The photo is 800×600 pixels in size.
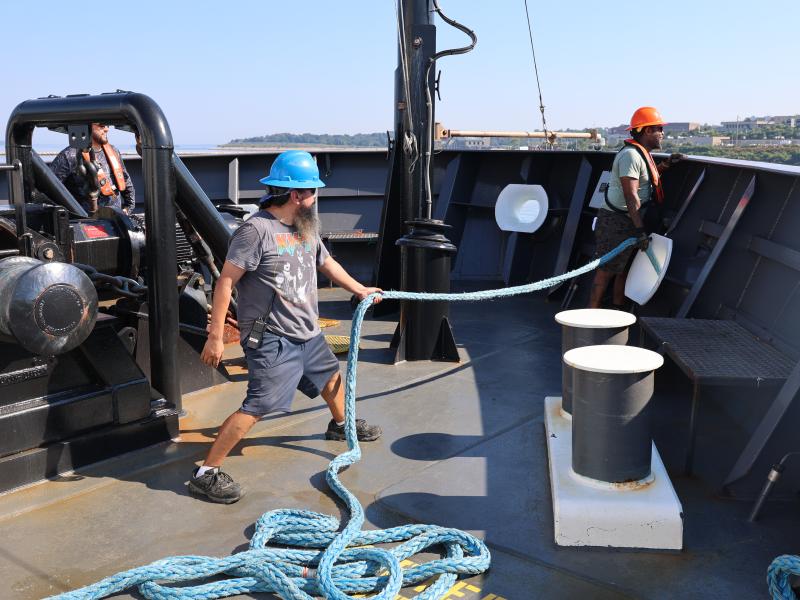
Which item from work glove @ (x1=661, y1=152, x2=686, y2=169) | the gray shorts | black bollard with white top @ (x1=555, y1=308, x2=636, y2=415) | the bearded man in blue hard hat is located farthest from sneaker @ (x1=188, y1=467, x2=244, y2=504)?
work glove @ (x1=661, y1=152, x2=686, y2=169)

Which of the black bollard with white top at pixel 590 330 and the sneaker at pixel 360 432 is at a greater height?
the black bollard with white top at pixel 590 330

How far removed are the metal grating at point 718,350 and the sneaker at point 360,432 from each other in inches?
65.1

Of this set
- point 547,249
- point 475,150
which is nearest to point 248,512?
point 547,249

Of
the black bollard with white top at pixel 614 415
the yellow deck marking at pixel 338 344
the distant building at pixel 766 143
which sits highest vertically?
the distant building at pixel 766 143

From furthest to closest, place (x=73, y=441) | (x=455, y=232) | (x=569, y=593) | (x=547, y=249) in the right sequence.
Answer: (x=455, y=232)
(x=547, y=249)
(x=73, y=441)
(x=569, y=593)

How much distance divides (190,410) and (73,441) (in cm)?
104

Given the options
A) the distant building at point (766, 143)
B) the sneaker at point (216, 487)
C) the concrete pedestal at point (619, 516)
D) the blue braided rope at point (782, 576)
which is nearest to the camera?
the blue braided rope at point (782, 576)

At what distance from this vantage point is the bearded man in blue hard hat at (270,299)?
3.86m

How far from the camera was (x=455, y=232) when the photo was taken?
9547 millimetres

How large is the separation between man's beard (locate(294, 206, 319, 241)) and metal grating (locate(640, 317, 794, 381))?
6.34 ft

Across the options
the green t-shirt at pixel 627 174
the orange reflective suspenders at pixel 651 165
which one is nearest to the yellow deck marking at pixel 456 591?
the green t-shirt at pixel 627 174

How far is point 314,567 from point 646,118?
4.36 meters

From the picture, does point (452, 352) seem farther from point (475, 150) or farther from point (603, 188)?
point (475, 150)

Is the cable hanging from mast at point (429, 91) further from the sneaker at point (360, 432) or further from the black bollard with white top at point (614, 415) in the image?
the black bollard with white top at point (614, 415)
